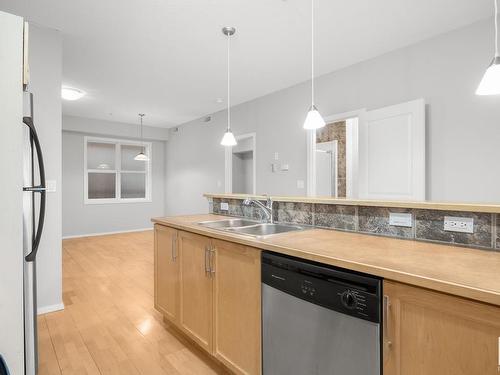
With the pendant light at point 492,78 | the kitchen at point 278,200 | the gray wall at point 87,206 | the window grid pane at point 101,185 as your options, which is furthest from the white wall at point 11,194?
the window grid pane at point 101,185

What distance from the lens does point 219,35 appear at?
2.85m

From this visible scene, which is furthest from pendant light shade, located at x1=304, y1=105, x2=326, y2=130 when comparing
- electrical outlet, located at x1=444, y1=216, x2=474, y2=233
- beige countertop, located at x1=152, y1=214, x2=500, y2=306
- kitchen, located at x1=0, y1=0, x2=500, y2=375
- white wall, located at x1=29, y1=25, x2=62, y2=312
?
white wall, located at x1=29, y1=25, x2=62, y2=312

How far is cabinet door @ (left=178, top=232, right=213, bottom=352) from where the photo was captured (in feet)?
6.07

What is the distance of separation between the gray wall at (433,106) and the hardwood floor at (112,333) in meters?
2.56

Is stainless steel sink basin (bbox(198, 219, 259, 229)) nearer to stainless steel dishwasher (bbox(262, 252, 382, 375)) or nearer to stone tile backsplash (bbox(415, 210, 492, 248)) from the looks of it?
stainless steel dishwasher (bbox(262, 252, 382, 375))

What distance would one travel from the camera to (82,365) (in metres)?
1.92

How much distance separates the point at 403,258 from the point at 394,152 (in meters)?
2.24

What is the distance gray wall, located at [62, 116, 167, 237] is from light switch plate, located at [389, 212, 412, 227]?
6.68 m

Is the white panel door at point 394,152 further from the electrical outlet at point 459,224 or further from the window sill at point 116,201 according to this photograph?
the window sill at point 116,201

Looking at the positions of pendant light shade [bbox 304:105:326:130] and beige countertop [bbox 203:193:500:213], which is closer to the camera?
beige countertop [bbox 203:193:500:213]

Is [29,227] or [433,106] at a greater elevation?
[433,106]

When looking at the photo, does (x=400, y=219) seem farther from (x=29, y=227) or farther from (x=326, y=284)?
(x=29, y=227)

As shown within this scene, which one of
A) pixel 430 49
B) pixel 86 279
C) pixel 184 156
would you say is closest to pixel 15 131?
pixel 86 279

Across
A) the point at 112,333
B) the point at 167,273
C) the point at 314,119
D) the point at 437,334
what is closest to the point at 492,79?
the point at 314,119
